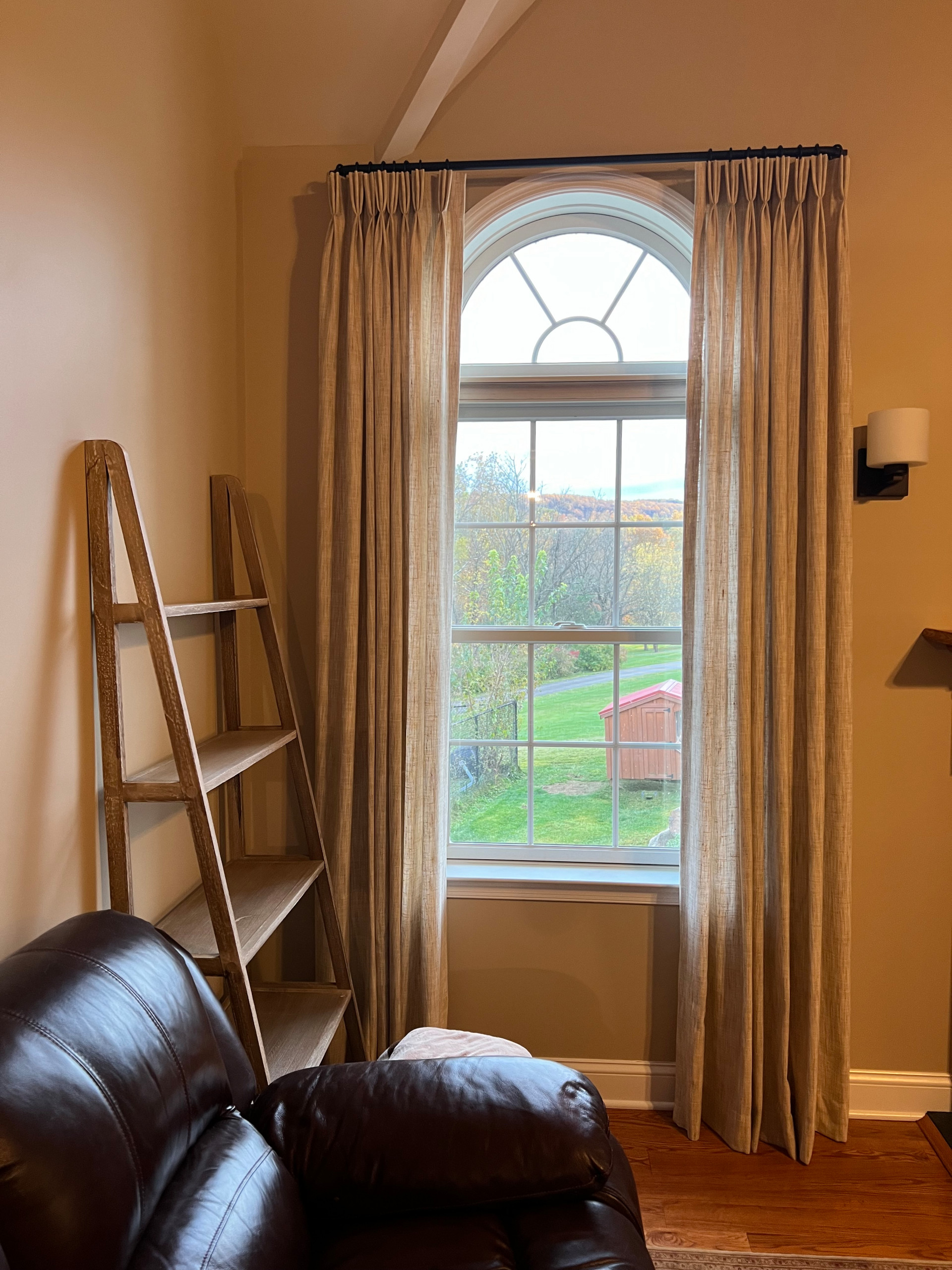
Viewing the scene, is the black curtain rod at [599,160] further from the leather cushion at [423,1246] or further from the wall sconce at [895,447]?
the leather cushion at [423,1246]

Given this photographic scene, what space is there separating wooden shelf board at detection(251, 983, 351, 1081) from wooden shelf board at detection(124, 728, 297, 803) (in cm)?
64

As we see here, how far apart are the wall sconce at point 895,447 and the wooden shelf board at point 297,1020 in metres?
2.08

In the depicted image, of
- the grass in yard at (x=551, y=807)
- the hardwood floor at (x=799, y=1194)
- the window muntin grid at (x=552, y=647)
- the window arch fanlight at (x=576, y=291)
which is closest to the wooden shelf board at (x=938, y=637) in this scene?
the window muntin grid at (x=552, y=647)

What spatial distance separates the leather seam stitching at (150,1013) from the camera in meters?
1.24

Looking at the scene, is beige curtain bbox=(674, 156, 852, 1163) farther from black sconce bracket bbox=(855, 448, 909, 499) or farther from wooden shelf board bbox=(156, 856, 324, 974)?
wooden shelf board bbox=(156, 856, 324, 974)

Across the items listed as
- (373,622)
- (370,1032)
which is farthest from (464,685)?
(370,1032)

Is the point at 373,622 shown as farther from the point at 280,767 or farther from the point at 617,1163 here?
the point at 617,1163

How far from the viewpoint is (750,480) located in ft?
7.55

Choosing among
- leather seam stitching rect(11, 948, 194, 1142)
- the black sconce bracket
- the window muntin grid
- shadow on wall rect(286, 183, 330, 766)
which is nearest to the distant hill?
the window muntin grid

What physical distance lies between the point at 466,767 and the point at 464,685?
0.89ft

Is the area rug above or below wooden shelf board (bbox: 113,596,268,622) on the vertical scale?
below

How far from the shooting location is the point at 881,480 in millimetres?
2379

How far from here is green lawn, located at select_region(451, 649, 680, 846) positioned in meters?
2.71

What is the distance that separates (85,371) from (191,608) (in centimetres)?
52
